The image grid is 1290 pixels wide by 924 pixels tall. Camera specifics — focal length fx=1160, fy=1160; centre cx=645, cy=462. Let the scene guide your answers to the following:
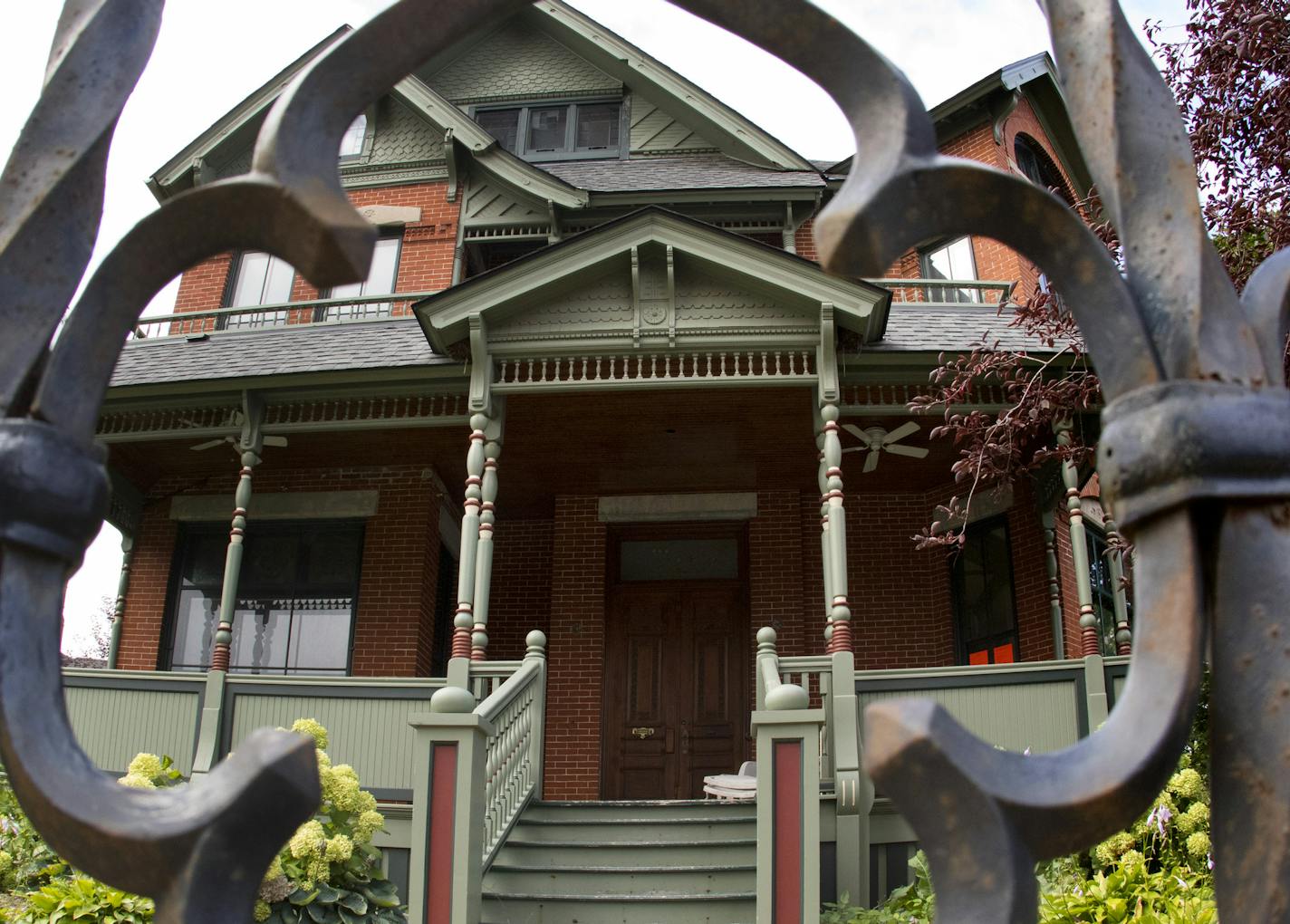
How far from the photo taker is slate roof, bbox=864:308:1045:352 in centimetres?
1070

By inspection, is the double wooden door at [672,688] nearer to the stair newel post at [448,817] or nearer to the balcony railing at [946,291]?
the balcony railing at [946,291]

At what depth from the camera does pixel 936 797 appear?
0.96m

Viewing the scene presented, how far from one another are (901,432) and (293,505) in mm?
6927

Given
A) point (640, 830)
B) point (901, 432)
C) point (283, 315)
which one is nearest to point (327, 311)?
point (283, 315)

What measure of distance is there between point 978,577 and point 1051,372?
339 centimetres

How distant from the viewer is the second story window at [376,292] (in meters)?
14.4

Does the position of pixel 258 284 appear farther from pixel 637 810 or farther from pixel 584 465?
pixel 637 810

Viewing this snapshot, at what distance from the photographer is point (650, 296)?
1077cm

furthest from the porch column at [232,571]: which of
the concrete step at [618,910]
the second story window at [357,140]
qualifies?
the second story window at [357,140]

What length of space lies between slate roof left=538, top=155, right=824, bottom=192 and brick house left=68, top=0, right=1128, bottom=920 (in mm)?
73

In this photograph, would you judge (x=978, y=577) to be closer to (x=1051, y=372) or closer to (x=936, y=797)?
(x=1051, y=372)

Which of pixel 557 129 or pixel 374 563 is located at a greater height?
pixel 557 129

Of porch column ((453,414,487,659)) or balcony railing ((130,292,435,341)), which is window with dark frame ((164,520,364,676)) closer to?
balcony railing ((130,292,435,341))

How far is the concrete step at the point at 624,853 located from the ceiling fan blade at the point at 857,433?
420cm
